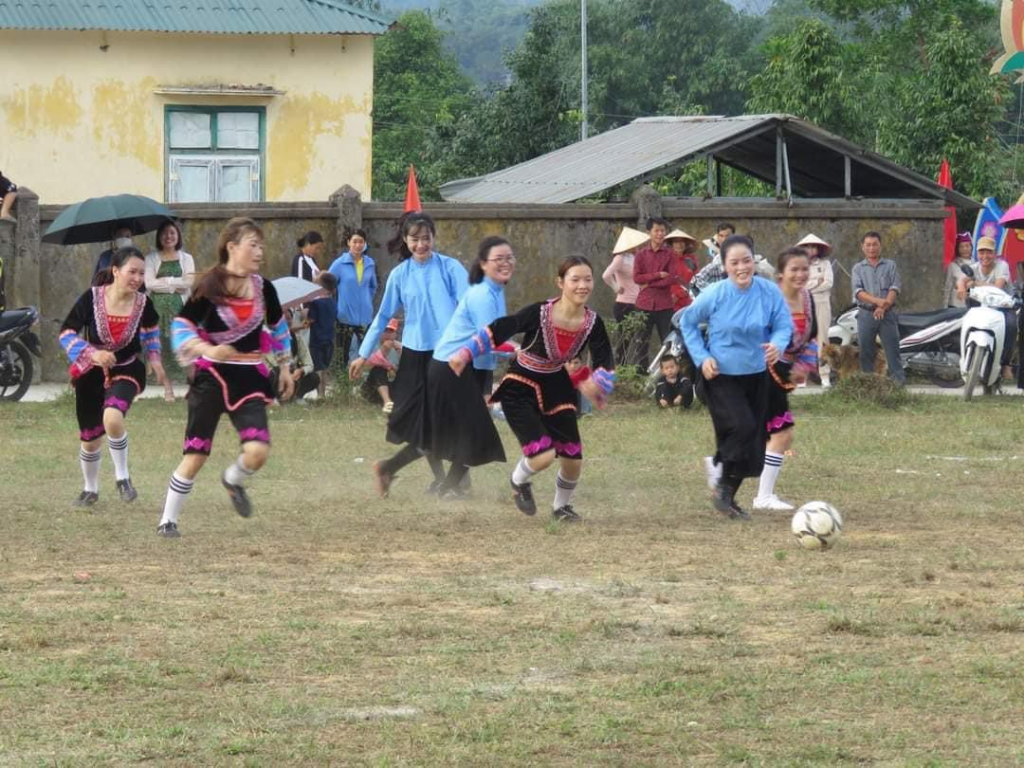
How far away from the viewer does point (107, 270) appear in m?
11.6

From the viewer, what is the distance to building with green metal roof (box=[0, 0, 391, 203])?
26797 mm

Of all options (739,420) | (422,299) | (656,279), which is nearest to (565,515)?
(739,420)

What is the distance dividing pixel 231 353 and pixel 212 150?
18.3 m

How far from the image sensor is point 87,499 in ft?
38.6

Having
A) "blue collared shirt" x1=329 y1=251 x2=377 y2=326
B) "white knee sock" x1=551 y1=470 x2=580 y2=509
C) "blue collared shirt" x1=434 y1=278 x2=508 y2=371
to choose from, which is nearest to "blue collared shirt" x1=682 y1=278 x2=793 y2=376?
"white knee sock" x1=551 y1=470 x2=580 y2=509

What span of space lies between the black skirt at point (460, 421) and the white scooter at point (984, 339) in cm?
858

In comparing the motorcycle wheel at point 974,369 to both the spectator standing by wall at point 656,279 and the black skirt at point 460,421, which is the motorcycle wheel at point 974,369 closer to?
the spectator standing by wall at point 656,279

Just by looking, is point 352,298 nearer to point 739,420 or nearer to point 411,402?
point 411,402

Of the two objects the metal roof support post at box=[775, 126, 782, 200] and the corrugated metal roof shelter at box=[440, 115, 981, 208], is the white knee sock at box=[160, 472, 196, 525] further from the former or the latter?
the metal roof support post at box=[775, 126, 782, 200]

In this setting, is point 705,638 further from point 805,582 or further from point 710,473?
point 710,473

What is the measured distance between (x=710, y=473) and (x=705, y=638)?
3.96m

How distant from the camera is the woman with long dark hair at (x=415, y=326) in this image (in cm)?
1198

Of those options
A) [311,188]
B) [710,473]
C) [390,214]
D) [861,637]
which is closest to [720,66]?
[311,188]

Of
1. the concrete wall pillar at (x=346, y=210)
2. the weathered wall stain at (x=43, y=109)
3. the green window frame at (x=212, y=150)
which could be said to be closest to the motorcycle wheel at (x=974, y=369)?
the concrete wall pillar at (x=346, y=210)
